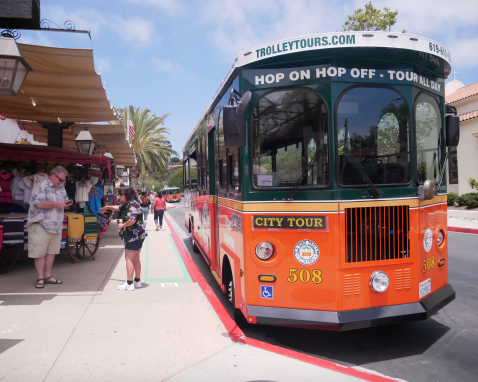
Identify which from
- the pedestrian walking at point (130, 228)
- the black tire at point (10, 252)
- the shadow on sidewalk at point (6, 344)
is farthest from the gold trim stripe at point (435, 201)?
the black tire at point (10, 252)

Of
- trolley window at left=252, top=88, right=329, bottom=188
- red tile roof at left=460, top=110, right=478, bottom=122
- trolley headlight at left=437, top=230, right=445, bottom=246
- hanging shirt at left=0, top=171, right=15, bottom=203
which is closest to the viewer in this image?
trolley window at left=252, top=88, right=329, bottom=188

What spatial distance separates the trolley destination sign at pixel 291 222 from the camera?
4.02m

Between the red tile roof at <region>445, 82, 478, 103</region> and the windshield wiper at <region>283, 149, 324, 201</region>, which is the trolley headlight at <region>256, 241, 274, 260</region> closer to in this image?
the windshield wiper at <region>283, 149, 324, 201</region>

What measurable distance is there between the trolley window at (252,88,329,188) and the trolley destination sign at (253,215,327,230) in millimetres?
347

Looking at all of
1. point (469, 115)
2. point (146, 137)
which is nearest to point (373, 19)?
point (469, 115)

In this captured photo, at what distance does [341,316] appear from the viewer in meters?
3.95

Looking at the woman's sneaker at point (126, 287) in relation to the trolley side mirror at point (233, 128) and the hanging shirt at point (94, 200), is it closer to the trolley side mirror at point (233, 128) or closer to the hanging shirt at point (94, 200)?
the trolley side mirror at point (233, 128)

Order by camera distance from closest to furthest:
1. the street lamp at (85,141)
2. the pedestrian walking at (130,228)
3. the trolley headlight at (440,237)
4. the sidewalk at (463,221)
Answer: the trolley headlight at (440,237) < the pedestrian walking at (130,228) < the street lamp at (85,141) < the sidewalk at (463,221)

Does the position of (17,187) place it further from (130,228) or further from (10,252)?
(130,228)

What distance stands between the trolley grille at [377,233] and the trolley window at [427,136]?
577 millimetres

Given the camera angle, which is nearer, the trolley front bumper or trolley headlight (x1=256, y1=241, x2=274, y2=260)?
the trolley front bumper

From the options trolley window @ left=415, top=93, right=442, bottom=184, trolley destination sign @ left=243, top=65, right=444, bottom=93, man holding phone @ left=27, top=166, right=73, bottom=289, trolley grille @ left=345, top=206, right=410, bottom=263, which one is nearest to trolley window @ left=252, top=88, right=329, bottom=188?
trolley destination sign @ left=243, top=65, right=444, bottom=93

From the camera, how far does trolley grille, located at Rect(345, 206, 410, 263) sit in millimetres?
4027

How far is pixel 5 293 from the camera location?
5.90 m
